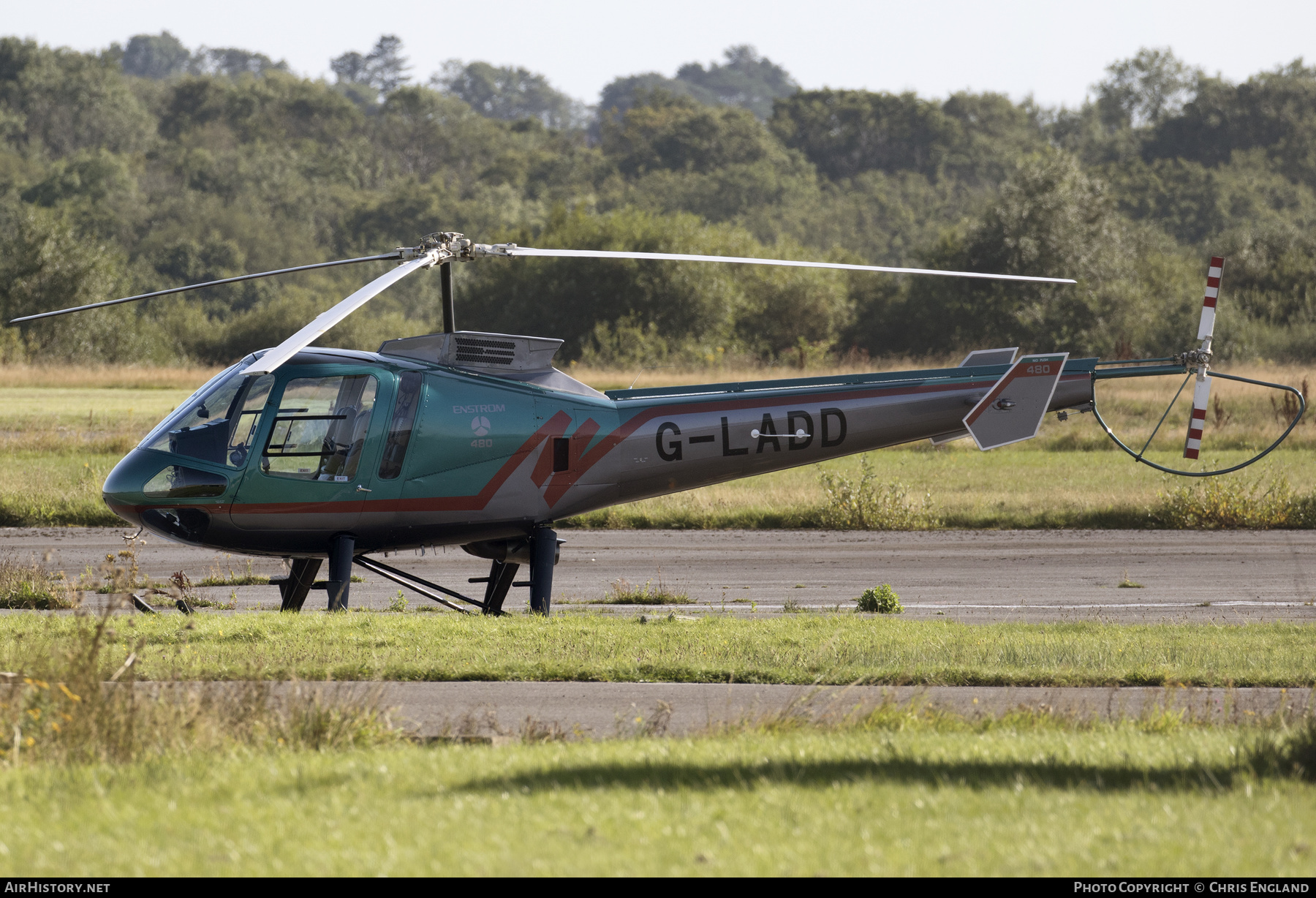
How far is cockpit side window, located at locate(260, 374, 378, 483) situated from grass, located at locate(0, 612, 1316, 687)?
138 cm

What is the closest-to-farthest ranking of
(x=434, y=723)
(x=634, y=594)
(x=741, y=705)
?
(x=434, y=723), (x=741, y=705), (x=634, y=594)

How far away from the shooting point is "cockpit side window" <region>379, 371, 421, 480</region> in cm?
1193

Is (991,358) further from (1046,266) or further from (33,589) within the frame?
(1046,266)

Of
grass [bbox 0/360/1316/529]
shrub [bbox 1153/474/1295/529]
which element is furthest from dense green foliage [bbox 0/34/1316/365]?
shrub [bbox 1153/474/1295/529]

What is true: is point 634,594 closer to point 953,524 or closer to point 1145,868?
point 953,524

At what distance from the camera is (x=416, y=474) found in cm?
1206

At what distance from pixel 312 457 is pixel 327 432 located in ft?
0.88

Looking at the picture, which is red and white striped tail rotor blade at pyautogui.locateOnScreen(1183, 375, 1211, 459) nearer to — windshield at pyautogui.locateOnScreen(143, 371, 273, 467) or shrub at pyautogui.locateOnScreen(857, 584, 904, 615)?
shrub at pyautogui.locateOnScreen(857, 584, 904, 615)

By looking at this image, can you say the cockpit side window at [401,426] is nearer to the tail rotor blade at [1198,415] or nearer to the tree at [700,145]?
the tail rotor blade at [1198,415]

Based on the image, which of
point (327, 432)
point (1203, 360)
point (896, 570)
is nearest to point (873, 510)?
point (896, 570)

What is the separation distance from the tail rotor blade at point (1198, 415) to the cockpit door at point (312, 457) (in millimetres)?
8091
